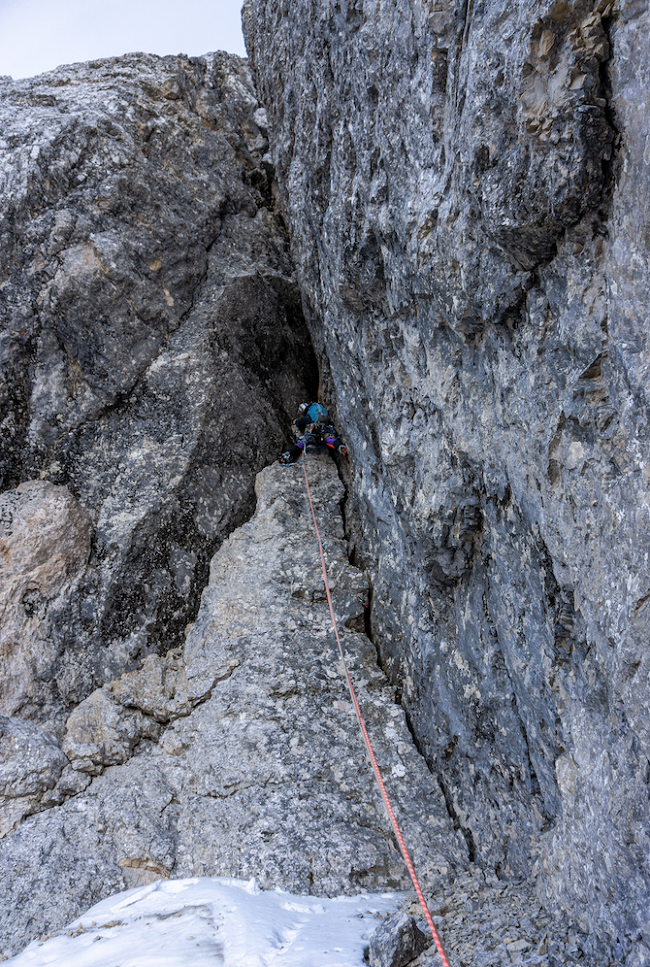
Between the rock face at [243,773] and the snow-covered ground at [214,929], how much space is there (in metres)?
0.26

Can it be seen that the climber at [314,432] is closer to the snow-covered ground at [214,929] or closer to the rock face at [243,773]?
the rock face at [243,773]

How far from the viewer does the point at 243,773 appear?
6.17 meters

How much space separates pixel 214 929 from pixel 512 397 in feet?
15.5

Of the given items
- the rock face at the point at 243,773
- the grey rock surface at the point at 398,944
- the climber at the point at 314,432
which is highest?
the climber at the point at 314,432

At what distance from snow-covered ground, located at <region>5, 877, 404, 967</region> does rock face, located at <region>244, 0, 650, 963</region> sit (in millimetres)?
1440

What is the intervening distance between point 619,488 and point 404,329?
3.58 m

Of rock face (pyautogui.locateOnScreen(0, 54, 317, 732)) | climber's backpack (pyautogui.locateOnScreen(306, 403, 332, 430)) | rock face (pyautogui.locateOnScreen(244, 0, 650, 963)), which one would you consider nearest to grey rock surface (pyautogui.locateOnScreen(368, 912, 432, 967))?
rock face (pyautogui.locateOnScreen(244, 0, 650, 963))

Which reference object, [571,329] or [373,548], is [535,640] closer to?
[571,329]

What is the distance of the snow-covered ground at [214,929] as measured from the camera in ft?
13.2

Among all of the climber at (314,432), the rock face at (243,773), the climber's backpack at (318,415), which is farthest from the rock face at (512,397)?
the climber's backpack at (318,415)

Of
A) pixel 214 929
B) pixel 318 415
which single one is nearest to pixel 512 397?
pixel 214 929

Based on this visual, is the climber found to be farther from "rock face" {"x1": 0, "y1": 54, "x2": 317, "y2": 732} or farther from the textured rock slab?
the textured rock slab

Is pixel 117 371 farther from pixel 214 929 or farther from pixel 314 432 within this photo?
pixel 214 929

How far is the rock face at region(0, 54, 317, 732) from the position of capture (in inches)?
308
